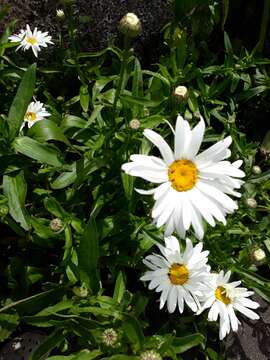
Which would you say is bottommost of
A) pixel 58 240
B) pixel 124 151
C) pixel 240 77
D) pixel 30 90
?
pixel 58 240

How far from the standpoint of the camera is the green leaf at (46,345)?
209cm

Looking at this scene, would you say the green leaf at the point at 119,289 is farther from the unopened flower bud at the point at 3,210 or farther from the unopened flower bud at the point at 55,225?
the unopened flower bud at the point at 3,210

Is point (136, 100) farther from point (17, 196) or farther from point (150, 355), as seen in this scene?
point (150, 355)

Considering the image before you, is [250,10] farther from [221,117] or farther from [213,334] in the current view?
[213,334]

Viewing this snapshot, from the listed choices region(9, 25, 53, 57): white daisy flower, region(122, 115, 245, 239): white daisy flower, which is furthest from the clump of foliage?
region(122, 115, 245, 239): white daisy flower

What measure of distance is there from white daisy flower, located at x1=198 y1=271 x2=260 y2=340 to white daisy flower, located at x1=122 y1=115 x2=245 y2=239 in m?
0.50

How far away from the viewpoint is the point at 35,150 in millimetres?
2104

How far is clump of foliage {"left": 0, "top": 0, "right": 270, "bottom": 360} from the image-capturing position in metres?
2.12

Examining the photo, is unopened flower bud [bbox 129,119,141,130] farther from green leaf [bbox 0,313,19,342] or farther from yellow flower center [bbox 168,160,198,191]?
green leaf [bbox 0,313,19,342]

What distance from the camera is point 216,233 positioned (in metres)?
2.43

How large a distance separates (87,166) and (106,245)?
0.36 metres

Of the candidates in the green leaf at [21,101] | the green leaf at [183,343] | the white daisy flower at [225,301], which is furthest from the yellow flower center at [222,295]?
the green leaf at [21,101]

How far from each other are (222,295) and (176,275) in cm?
26

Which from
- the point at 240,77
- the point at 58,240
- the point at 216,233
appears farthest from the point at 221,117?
the point at 58,240
